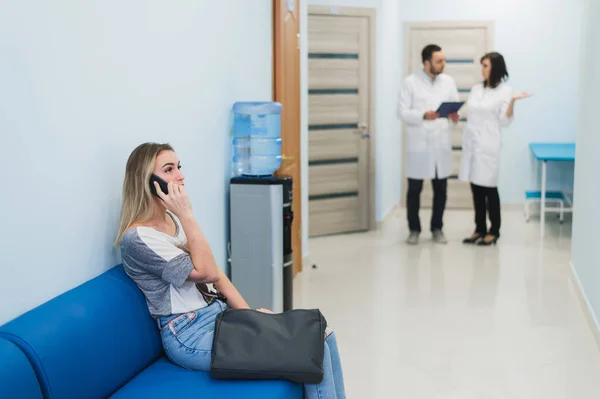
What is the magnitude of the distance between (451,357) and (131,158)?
221 centimetres

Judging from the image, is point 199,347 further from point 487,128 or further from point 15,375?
point 487,128

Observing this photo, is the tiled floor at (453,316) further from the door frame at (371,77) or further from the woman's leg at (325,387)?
the woman's leg at (325,387)

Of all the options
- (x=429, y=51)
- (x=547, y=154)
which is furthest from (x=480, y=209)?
(x=429, y=51)

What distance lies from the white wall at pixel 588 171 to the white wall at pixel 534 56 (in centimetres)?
343

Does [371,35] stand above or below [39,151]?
above

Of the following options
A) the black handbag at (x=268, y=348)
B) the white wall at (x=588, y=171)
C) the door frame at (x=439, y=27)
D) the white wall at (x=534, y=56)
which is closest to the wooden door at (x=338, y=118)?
the door frame at (x=439, y=27)

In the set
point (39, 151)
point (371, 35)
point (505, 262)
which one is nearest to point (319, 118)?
point (371, 35)

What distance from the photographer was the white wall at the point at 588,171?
4980 millimetres

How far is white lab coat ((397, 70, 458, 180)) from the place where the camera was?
7492 millimetres

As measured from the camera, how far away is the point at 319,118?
791cm

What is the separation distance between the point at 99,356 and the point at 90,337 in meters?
0.08

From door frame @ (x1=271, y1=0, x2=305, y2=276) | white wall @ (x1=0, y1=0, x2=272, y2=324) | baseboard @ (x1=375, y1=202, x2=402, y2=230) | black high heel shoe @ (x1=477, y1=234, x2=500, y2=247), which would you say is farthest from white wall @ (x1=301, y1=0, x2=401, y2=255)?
white wall @ (x1=0, y1=0, x2=272, y2=324)

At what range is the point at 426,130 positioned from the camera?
7.56 m

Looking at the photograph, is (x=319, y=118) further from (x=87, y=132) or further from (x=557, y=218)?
(x=87, y=132)
